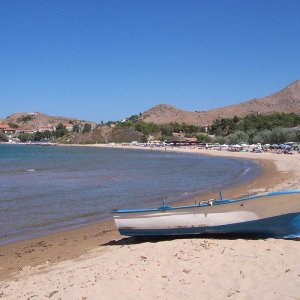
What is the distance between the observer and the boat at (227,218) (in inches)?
329

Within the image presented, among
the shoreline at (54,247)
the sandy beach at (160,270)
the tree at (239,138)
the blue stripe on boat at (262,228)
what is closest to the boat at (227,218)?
the blue stripe on boat at (262,228)

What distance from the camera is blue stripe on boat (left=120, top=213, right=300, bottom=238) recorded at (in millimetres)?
8359

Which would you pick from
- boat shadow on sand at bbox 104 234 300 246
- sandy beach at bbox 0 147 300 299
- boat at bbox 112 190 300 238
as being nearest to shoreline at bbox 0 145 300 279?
sandy beach at bbox 0 147 300 299

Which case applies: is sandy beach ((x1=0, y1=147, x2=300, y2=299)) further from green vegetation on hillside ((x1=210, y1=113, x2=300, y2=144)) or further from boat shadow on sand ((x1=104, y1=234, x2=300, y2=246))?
green vegetation on hillside ((x1=210, y1=113, x2=300, y2=144))

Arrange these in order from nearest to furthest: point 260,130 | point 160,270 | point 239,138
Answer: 1. point 160,270
2. point 239,138
3. point 260,130

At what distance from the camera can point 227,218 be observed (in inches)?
344

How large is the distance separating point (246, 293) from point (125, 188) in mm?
17287

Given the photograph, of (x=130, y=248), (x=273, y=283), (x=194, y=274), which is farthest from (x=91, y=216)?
(x=273, y=283)

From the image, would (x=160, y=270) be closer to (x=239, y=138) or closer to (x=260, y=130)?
(x=239, y=138)

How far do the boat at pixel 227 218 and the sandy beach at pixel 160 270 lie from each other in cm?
25

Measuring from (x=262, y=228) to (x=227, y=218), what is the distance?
2.37ft

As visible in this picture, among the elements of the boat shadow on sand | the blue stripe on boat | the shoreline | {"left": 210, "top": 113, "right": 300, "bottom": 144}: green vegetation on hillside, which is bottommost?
the shoreline

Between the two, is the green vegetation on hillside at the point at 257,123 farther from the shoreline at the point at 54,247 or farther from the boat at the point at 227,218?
the boat at the point at 227,218

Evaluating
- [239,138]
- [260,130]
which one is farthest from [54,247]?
[260,130]
